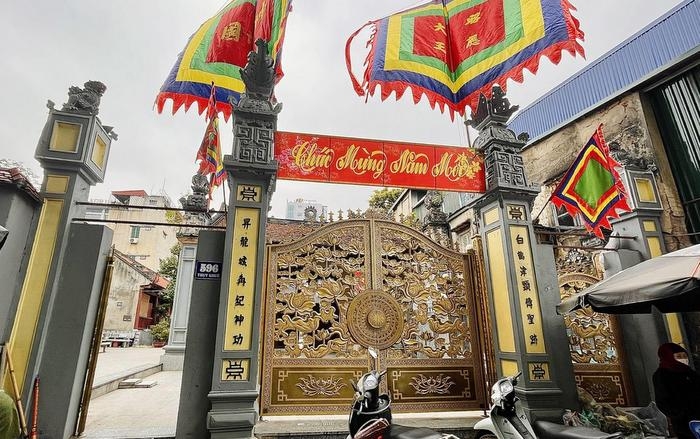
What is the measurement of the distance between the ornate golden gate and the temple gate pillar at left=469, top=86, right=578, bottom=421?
1.21 feet

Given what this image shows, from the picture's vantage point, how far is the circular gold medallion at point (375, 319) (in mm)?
4660

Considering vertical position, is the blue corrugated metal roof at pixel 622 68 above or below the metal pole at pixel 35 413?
above

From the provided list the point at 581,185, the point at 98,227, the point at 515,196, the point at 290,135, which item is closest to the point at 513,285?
the point at 515,196

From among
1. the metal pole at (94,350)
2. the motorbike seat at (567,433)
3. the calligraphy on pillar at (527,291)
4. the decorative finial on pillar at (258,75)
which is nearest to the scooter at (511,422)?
the motorbike seat at (567,433)

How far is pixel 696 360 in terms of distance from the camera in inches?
209

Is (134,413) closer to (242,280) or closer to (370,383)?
(242,280)

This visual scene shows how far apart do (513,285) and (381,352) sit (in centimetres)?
188

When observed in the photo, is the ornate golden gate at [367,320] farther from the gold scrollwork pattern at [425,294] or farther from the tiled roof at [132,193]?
the tiled roof at [132,193]

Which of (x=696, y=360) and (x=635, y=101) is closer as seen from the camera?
(x=696, y=360)

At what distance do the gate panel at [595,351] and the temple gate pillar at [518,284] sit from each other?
1.38 ft

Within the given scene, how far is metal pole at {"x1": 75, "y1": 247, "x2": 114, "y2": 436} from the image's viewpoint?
3.89 meters

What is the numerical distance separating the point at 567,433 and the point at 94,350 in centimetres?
464

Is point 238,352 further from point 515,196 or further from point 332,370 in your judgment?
point 515,196

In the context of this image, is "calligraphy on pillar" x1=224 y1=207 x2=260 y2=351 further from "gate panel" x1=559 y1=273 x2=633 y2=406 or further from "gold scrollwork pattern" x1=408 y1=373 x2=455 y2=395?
"gate panel" x1=559 y1=273 x2=633 y2=406
